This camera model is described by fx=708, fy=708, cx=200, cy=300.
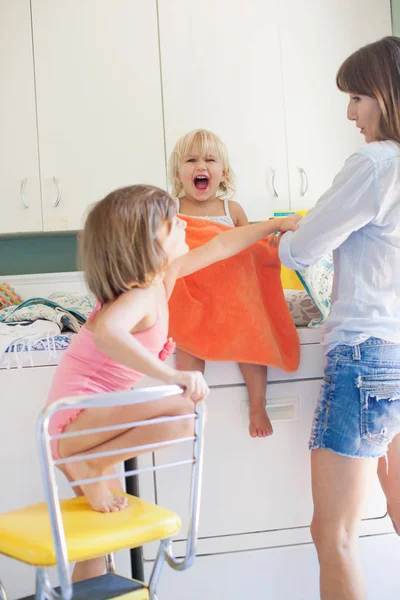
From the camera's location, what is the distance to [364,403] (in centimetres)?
138

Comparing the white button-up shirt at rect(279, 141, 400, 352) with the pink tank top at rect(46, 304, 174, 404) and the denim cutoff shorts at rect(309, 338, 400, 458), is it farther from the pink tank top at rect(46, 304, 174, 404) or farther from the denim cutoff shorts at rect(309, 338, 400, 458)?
the pink tank top at rect(46, 304, 174, 404)

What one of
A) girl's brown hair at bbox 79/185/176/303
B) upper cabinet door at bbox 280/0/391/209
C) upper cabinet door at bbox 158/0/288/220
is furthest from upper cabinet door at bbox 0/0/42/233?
girl's brown hair at bbox 79/185/176/303

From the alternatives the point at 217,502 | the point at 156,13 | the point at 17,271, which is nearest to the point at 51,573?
the point at 217,502

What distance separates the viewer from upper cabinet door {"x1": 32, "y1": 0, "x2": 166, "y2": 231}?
3248mm

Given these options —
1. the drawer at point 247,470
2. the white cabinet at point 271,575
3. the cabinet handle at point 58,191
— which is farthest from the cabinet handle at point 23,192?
the white cabinet at point 271,575

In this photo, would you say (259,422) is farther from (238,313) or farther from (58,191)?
(58,191)

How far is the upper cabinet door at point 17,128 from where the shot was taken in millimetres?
3225

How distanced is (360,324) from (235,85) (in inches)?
87.7

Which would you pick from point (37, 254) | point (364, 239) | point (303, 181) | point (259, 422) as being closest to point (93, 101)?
point (37, 254)

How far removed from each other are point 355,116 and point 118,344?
0.71 m

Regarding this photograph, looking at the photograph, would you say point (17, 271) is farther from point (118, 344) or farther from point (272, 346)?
point (118, 344)

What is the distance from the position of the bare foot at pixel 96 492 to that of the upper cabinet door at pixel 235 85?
2251 mm

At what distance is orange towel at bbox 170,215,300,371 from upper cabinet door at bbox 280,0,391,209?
175 cm

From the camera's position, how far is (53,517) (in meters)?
1.01
